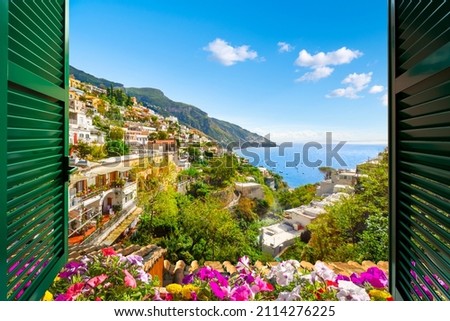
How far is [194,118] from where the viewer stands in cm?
266

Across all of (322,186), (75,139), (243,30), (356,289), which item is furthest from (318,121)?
(75,139)

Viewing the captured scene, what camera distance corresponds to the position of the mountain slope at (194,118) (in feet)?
8.50

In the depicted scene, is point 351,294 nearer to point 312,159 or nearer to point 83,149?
point 312,159

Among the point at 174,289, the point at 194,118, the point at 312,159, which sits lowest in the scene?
the point at 174,289

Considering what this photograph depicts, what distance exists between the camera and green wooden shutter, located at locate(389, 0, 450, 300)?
88cm

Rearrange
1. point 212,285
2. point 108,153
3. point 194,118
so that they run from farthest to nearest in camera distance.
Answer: point 194,118 → point 108,153 → point 212,285

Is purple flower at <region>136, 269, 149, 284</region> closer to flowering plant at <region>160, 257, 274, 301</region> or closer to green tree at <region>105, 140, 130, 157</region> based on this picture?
flowering plant at <region>160, 257, 274, 301</region>

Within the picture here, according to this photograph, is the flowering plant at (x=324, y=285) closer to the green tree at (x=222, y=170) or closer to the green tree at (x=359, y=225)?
the green tree at (x=359, y=225)

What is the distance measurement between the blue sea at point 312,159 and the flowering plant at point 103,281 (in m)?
1.47

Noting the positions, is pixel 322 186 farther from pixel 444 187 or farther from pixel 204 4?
pixel 204 4

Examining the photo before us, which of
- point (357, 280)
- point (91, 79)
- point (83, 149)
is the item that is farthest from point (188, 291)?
point (91, 79)

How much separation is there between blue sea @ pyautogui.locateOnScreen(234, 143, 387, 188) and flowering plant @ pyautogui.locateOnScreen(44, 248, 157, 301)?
147cm

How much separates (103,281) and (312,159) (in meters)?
1.88

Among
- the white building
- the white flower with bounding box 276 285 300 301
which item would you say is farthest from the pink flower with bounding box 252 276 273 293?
the white building
